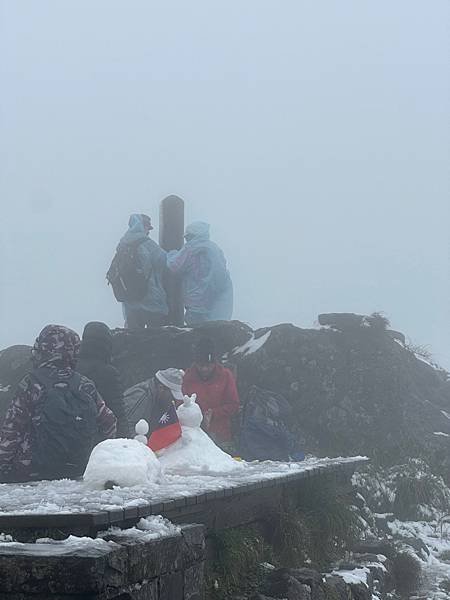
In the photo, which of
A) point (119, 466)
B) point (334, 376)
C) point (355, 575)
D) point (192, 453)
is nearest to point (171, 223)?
point (334, 376)

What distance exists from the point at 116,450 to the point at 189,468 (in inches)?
78.2

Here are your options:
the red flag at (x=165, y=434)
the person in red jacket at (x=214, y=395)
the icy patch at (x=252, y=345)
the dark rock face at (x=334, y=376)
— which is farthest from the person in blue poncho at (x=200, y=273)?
the red flag at (x=165, y=434)

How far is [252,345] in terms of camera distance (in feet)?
50.5

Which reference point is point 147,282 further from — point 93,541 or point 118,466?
point 93,541

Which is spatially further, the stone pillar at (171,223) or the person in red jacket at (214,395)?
the stone pillar at (171,223)

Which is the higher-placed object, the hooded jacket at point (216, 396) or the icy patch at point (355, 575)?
the hooded jacket at point (216, 396)

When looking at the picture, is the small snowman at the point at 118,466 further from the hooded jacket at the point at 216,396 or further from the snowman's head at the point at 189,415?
the hooded jacket at the point at 216,396

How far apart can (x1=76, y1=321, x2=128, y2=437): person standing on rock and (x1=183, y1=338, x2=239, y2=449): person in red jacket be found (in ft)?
9.73

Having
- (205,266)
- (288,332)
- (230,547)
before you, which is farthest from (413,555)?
(205,266)

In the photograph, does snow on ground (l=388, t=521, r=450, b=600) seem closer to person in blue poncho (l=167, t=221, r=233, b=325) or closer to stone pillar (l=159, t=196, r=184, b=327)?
person in blue poncho (l=167, t=221, r=233, b=325)

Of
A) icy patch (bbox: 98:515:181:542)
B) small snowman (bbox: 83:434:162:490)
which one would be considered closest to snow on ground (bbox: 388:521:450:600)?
small snowman (bbox: 83:434:162:490)

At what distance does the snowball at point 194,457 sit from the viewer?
714 cm

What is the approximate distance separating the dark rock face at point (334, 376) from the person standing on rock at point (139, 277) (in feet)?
2.83

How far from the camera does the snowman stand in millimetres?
7152
